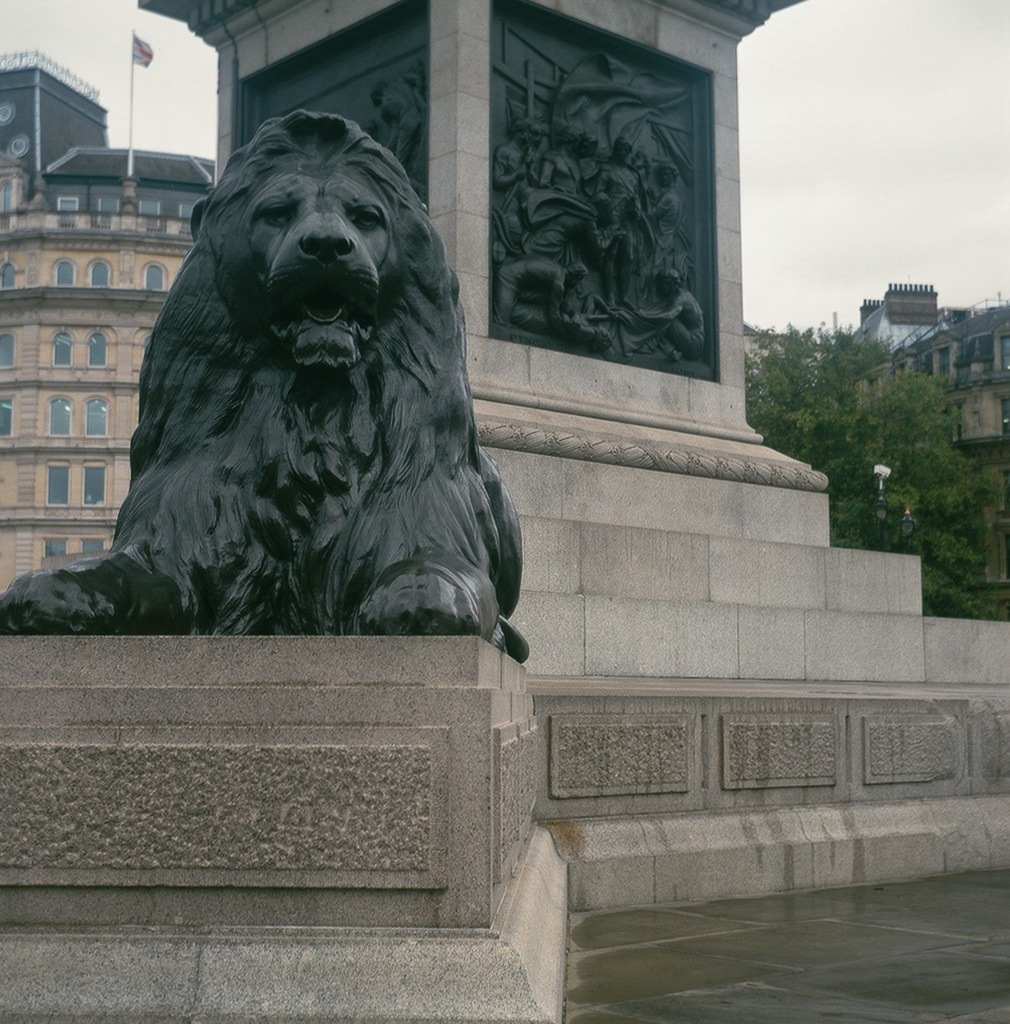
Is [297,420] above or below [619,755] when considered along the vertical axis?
above

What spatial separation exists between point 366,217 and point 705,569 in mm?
6336


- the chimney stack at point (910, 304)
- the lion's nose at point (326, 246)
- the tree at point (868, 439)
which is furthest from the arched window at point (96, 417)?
the lion's nose at point (326, 246)

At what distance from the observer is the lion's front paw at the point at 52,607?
3.94 meters

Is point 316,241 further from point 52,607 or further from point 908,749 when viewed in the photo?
point 908,749

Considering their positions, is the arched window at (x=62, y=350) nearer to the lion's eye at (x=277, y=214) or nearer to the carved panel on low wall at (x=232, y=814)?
the lion's eye at (x=277, y=214)

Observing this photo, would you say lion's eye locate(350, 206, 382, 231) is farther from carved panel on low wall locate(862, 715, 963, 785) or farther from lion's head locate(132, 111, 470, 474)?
carved panel on low wall locate(862, 715, 963, 785)

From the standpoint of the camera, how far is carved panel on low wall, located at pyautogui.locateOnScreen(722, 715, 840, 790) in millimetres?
7027

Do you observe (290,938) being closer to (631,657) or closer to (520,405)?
(631,657)

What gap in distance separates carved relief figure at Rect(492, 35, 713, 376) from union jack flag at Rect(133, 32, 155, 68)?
4213 centimetres

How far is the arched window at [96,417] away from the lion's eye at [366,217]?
186 ft

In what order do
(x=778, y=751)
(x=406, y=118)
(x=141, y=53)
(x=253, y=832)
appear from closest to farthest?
(x=253, y=832), (x=778, y=751), (x=406, y=118), (x=141, y=53)

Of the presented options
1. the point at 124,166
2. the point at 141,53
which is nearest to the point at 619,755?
the point at 141,53

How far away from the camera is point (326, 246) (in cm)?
417

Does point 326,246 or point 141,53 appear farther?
point 141,53
